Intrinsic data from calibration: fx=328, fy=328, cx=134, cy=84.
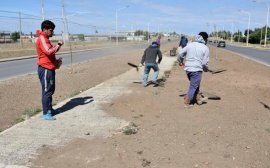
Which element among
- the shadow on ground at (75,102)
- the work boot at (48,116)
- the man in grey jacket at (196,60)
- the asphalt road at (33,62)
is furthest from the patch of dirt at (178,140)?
the asphalt road at (33,62)

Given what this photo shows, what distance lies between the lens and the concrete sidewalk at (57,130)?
4532 millimetres

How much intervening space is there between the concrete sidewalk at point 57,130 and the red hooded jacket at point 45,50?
3.48 ft

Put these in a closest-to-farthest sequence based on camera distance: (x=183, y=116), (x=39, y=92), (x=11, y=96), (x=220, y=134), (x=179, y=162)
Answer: (x=179, y=162), (x=220, y=134), (x=183, y=116), (x=11, y=96), (x=39, y=92)

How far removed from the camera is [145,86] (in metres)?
10.4

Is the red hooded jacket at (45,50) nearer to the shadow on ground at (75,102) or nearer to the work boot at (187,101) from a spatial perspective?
the shadow on ground at (75,102)

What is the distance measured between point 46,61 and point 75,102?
1945 millimetres

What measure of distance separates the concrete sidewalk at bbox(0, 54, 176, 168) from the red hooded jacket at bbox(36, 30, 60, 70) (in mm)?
1061

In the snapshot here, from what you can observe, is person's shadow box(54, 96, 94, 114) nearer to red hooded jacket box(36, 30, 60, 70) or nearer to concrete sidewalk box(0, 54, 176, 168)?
concrete sidewalk box(0, 54, 176, 168)

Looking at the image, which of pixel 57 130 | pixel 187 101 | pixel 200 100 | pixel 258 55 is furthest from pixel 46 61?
pixel 258 55

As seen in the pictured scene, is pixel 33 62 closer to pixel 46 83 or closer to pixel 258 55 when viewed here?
pixel 46 83

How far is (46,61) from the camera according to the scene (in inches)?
242

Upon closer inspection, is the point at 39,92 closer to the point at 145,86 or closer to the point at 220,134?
the point at 145,86

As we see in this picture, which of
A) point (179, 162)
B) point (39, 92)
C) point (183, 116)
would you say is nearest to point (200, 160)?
point (179, 162)

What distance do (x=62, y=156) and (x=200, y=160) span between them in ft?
6.03
